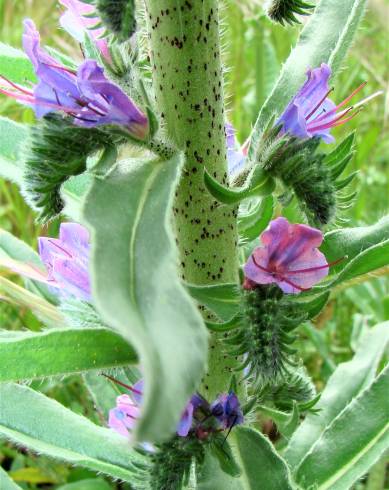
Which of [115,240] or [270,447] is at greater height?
[115,240]

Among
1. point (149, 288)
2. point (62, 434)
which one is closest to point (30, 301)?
point (62, 434)

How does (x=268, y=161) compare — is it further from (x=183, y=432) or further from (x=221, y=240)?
(x=183, y=432)

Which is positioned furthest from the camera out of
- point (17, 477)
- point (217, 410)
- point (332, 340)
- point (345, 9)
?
point (332, 340)

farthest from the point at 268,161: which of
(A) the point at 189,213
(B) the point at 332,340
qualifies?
(B) the point at 332,340

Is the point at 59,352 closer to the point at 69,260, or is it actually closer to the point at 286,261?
the point at 69,260

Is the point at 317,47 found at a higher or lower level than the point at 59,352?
higher

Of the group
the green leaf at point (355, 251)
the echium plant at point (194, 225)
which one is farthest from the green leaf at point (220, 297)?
the green leaf at point (355, 251)

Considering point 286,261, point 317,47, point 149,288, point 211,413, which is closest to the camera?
point 149,288
